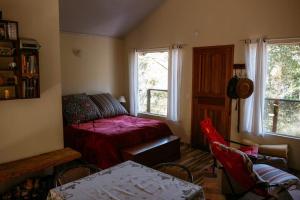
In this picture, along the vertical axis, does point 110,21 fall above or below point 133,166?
above

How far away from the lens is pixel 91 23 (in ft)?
16.0

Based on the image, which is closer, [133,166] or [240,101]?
[133,166]

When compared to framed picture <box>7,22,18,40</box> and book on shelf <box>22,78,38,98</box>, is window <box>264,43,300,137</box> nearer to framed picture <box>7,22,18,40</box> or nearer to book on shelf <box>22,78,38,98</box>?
book on shelf <box>22,78,38,98</box>

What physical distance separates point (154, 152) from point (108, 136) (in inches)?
29.1

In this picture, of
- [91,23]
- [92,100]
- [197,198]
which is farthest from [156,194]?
[91,23]

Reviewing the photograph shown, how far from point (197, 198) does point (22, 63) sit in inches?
83.5

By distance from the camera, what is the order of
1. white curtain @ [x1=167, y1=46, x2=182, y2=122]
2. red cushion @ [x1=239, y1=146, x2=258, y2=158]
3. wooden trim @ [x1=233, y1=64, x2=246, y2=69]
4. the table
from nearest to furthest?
1. the table
2. red cushion @ [x1=239, y1=146, x2=258, y2=158]
3. wooden trim @ [x1=233, y1=64, x2=246, y2=69]
4. white curtain @ [x1=167, y1=46, x2=182, y2=122]

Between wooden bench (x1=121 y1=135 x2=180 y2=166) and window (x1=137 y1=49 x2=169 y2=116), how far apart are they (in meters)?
1.44

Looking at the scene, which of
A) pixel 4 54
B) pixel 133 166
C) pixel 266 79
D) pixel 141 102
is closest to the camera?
pixel 133 166

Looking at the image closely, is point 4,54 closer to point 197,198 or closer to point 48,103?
point 48,103

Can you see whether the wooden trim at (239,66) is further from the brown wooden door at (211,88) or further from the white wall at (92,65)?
the white wall at (92,65)

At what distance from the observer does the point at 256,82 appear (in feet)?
12.7

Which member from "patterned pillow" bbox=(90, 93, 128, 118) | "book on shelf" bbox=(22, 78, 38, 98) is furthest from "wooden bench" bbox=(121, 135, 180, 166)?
"book on shelf" bbox=(22, 78, 38, 98)

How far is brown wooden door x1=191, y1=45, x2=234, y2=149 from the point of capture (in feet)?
14.2
